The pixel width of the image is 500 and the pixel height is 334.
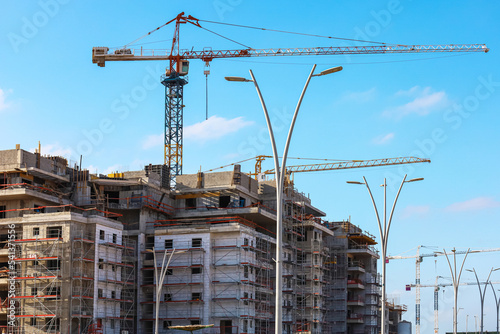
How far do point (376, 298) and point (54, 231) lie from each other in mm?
73142

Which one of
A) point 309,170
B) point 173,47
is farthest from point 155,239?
point 309,170

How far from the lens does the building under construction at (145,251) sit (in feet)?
292

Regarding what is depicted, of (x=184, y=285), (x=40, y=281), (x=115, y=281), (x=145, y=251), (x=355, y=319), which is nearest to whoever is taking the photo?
(x=40, y=281)

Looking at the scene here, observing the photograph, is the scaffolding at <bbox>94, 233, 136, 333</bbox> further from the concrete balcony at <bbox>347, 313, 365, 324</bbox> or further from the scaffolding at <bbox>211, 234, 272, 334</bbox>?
the concrete balcony at <bbox>347, 313, 365, 324</bbox>

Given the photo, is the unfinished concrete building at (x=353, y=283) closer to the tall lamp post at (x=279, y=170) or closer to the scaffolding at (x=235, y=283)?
the scaffolding at (x=235, y=283)

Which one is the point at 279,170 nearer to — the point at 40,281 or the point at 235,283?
the point at 40,281

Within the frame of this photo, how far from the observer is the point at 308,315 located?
4688 inches

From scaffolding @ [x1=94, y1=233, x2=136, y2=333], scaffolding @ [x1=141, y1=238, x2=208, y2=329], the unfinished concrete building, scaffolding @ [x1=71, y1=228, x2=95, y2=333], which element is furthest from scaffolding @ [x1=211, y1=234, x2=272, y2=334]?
the unfinished concrete building

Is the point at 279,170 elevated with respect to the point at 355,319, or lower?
elevated

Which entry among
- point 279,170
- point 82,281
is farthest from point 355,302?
point 279,170

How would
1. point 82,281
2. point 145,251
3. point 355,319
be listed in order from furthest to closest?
point 355,319 < point 145,251 < point 82,281

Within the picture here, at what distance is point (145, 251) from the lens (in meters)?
101

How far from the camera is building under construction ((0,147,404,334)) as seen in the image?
89062 mm

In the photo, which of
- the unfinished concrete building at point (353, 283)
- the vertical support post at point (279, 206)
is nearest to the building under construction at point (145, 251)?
the unfinished concrete building at point (353, 283)
